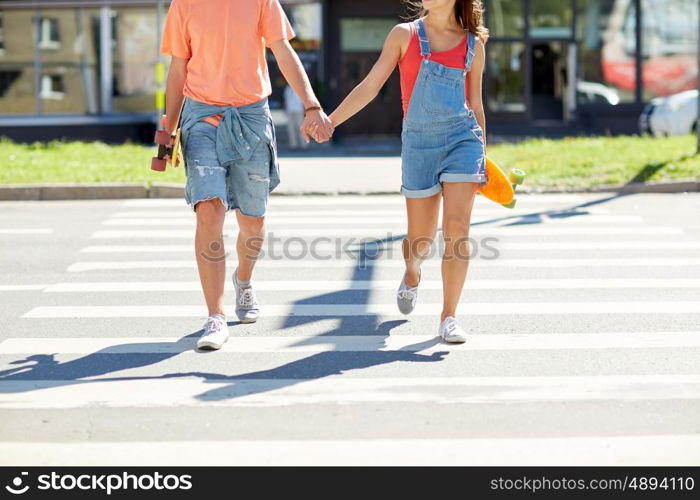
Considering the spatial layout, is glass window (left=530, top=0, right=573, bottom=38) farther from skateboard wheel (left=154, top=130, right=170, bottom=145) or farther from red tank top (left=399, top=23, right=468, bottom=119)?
skateboard wheel (left=154, top=130, right=170, bottom=145)

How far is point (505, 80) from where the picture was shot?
83.8ft

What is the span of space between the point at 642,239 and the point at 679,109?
532 inches

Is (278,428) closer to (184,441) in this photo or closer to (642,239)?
(184,441)

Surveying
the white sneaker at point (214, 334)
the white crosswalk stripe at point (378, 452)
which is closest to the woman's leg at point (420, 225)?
the white sneaker at point (214, 334)

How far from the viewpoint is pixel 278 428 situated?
4734 mm

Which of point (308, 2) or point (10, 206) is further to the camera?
point (308, 2)

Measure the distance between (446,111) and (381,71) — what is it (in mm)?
407

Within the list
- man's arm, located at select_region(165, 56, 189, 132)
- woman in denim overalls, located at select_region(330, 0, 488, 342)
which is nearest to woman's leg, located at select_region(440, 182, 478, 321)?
woman in denim overalls, located at select_region(330, 0, 488, 342)

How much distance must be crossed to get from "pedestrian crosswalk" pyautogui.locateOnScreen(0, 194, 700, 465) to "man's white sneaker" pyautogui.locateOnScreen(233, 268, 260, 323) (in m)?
0.08

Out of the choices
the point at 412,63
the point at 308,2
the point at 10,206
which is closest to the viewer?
the point at 412,63

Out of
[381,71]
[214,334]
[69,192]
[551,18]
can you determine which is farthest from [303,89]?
[551,18]

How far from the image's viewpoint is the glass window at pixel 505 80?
83.4 feet

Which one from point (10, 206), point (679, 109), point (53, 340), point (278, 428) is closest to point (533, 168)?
point (10, 206)

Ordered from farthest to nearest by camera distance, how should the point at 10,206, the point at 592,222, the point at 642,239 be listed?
the point at 10,206 → the point at 592,222 → the point at 642,239
